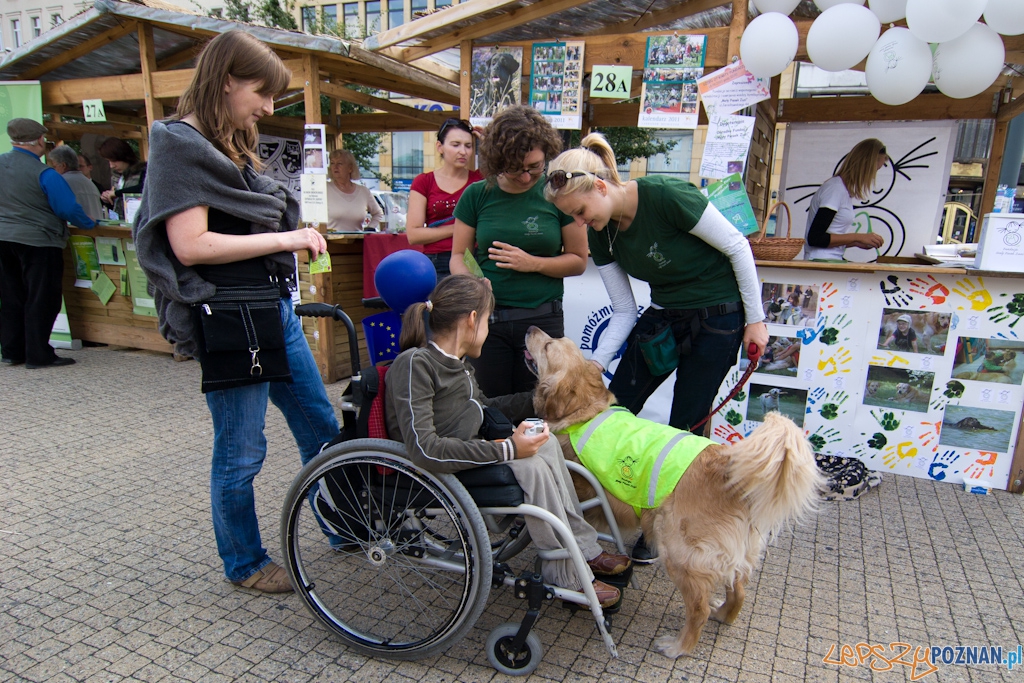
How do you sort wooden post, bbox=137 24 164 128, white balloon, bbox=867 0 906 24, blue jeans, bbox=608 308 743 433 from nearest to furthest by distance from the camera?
blue jeans, bbox=608 308 743 433, white balloon, bbox=867 0 906 24, wooden post, bbox=137 24 164 128

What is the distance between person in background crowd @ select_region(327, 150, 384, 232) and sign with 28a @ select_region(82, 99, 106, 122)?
228 cm

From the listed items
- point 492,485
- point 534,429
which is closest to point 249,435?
point 492,485

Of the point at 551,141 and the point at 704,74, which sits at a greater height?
the point at 704,74

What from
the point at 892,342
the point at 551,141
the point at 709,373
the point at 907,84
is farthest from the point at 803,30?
the point at 709,373

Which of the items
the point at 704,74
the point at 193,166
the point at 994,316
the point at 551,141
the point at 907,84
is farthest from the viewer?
the point at 704,74

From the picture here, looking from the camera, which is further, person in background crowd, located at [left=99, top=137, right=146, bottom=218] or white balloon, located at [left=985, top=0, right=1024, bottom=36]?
person in background crowd, located at [left=99, top=137, right=146, bottom=218]

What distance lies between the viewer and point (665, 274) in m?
2.56

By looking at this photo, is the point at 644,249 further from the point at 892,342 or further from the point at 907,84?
the point at 907,84

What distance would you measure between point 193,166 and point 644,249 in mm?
1675

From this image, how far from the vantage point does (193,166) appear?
6.27 feet

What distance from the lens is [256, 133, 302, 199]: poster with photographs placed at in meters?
7.91

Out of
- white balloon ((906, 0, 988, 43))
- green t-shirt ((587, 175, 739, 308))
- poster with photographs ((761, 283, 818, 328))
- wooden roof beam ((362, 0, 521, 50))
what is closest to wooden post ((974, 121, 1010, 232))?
white balloon ((906, 0, 988, 43))

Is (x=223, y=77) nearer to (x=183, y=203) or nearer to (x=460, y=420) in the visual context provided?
(x=183, y=203)

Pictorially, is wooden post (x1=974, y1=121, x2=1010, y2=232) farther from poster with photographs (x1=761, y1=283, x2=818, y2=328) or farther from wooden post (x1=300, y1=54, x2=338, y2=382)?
wooden post (x1=300, y1=54, x2=338, y2=382)
